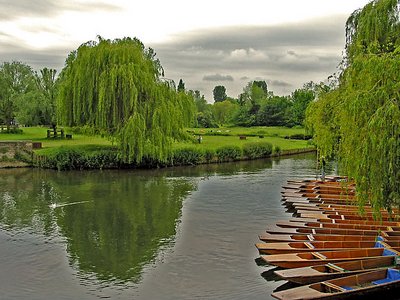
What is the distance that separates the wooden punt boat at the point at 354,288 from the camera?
9.65 metres

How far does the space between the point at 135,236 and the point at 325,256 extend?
711 cm

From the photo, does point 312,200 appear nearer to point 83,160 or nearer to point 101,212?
point 101,212

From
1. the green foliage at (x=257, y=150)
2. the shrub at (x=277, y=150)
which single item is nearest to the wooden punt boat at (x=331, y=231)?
the green foliage at (x=257, y=150)

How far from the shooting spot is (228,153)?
38.3 metres

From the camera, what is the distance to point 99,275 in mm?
12758

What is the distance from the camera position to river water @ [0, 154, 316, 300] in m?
12.0

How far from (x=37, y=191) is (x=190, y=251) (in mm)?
13218

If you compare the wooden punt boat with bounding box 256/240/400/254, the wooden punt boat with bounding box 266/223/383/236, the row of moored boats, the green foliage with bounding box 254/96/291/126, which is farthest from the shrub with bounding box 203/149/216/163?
the green foliage with bounding box 254/96/291/126

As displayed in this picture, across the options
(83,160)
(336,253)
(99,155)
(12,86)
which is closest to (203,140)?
(99,155)

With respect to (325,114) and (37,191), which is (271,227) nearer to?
(325,114)

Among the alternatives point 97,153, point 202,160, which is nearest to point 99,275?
point 97,153

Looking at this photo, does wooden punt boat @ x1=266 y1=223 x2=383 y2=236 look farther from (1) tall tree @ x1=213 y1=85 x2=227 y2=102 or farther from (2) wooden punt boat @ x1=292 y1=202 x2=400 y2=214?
(1) tall tree @ x1=213 y1=85 x2=227 y2=102

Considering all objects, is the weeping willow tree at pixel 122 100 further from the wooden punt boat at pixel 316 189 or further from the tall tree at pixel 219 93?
the tall tree at pixel 219 93

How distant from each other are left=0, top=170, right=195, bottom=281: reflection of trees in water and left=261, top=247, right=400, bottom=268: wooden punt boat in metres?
3.67
